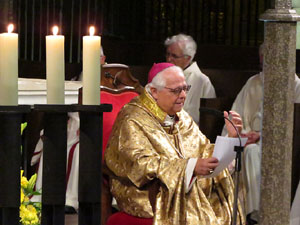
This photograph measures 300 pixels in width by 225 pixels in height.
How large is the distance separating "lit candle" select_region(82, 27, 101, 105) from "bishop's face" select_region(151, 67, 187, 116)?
2.43 meters

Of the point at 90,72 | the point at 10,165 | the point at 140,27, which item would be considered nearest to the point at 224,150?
the point at 90,72

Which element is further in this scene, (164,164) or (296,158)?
(296,158)

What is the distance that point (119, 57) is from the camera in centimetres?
1014

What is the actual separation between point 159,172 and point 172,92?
0.47 metres

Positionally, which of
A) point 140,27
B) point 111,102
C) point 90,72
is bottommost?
point 111,102

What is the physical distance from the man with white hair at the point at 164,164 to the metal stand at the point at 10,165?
223cm

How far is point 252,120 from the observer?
7.91m

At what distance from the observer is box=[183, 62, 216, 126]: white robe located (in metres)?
8.38

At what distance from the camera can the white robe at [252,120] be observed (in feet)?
25.2

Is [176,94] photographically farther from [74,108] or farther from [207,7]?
[207,7]

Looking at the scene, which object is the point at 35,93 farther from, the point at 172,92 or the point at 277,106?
the point at 277,106

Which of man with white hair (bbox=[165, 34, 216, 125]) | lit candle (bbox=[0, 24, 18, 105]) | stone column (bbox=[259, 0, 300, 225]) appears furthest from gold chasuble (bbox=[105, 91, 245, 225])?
man with white hair (bbox=[165, 34, 216, 125])

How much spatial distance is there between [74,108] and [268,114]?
119 cm

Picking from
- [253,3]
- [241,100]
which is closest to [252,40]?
[253,3]
